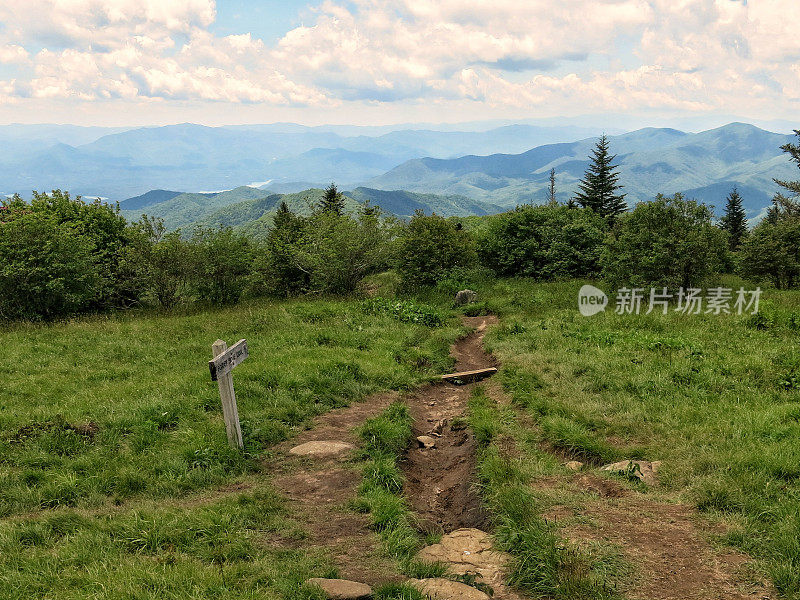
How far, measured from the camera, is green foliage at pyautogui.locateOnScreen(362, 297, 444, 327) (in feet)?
55.7

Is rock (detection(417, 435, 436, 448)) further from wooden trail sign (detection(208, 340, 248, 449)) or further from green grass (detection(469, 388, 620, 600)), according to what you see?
wooden trail sign (detection(208, 340, 248, 449))

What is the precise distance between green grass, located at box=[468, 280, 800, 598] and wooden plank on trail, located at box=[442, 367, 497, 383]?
46 cm

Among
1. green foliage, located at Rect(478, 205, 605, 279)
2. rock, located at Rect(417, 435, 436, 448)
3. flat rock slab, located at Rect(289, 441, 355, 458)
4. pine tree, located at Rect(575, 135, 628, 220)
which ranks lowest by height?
rock, located at Rect(417, 435, 436, 448)

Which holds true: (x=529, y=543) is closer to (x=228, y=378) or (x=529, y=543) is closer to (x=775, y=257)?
(x=228, y=378)

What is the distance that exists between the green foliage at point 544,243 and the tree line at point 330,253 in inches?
2.3

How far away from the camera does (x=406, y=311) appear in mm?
17422

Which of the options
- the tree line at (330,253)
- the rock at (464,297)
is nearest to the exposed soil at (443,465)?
the rock at (464,297)

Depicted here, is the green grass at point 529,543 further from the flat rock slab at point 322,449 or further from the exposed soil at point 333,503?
the flat rock slab at point 322,449

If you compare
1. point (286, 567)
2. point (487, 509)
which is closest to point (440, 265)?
point (487, 509)

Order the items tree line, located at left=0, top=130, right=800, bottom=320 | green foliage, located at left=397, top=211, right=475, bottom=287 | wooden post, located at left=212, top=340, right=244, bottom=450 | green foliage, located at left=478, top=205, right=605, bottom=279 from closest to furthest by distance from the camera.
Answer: wooden post, located at left=212, top=340, right=244, bottom=450
tree line, located at left=0, top=130, right=800, bottom=320
green foliage, located at left=397, top=211, right=475, bottom=287
green foliage, located at left=478, top=205, right=605, bottom=279

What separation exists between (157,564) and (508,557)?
12.1 feet

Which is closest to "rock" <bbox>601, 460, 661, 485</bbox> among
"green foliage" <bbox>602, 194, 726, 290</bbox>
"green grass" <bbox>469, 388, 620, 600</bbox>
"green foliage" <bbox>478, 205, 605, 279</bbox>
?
"green grass" <bbox>469, 388, 620, 600</bbox>

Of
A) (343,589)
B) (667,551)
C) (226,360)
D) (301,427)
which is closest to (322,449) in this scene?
(301,427)

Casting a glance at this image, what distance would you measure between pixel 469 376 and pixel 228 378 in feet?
21.4
